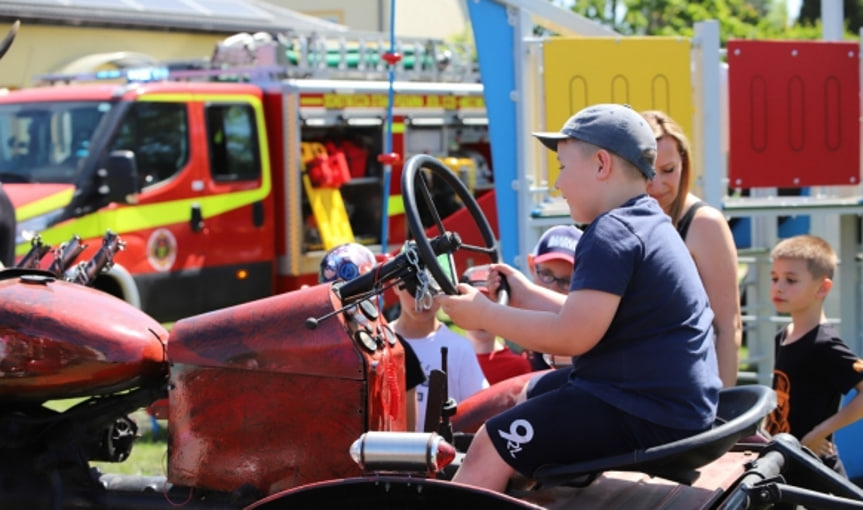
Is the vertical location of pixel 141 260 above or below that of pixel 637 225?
below

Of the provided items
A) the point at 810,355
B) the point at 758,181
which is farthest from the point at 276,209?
the point at 810,355

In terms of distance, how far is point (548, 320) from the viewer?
9.40 ft

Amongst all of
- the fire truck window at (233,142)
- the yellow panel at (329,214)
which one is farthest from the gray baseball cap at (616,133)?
the yellow panel at (329,214)

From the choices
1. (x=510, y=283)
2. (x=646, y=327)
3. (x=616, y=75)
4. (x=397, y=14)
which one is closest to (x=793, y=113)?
(x=616, y=75)

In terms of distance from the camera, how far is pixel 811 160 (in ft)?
21.5

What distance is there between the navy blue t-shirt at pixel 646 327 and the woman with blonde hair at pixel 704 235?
1085 mm

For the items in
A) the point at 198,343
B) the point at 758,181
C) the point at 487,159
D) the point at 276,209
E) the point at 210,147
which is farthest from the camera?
the point at 487,159

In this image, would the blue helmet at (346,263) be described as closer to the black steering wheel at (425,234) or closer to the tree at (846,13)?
the black steering wheel at (425,234)

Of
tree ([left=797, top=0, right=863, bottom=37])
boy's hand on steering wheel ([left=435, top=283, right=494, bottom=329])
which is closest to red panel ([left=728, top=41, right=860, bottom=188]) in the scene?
boy's hand on steering wheel ([left=435, top=283, right=494, bottom=329])

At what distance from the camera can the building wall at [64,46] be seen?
652 inches

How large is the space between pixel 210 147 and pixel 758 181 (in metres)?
5.10

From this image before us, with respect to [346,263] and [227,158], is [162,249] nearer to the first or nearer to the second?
[227,158]

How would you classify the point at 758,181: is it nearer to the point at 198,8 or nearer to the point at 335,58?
the point at 335,58

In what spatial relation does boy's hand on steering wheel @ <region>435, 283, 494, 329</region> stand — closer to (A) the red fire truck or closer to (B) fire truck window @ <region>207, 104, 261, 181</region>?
(A) the red fire truck
